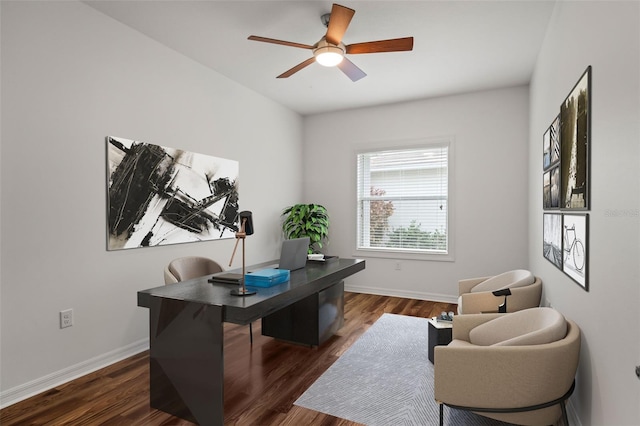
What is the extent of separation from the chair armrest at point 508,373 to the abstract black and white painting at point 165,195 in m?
2.66

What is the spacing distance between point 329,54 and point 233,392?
258 centimetres

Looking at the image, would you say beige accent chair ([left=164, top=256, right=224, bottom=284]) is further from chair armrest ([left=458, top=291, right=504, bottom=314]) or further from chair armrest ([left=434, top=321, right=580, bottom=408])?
chair armrest ([left=458, top=291, right=504, bottom=314])

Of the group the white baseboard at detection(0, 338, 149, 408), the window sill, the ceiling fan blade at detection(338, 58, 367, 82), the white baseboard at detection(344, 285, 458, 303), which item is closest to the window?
the window sill

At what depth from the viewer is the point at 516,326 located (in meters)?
2.18

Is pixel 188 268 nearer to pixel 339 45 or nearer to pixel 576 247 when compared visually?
pixel 339 45

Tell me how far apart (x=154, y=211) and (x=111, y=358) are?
1273 mm

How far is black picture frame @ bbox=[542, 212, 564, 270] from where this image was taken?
247 centimetres

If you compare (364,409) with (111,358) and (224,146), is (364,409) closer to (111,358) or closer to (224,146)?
(111,358)

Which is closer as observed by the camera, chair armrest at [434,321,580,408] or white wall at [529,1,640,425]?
white wall at [529,1,640,425]

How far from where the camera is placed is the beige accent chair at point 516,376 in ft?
5.48

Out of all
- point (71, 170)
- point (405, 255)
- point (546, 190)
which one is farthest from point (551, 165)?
point (71, 170)

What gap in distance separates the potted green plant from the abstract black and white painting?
3.58 feet

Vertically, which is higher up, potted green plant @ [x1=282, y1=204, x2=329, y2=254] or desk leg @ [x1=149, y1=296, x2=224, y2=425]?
potted green plant @ [x1=282, y1=204, x2=329, y2=254]

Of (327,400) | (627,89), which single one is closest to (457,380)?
(327,400)
